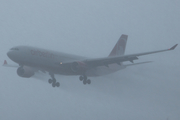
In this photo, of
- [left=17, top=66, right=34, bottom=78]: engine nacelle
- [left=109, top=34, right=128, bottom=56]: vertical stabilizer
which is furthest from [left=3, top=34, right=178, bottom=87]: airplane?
[left=109, top=34, right=128, bottom=56]: vertical stabilizer

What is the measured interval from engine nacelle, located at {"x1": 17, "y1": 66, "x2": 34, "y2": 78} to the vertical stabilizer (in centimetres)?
1515

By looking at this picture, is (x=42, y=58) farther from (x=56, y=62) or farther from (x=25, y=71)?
(x=25, y=71)

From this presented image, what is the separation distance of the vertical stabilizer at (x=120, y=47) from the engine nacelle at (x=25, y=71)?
49.7 feet

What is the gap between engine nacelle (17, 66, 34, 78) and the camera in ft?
116

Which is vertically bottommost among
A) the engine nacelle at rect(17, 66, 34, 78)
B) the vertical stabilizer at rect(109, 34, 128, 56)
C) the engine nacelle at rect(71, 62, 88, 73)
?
the engine nacelle at rect(17, 66, 34, 78)

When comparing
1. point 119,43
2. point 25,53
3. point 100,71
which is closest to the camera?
point 25,53

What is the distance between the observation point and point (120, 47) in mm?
45969

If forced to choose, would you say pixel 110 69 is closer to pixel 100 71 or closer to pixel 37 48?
pixel 100 71

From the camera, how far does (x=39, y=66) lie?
3434 centimetres

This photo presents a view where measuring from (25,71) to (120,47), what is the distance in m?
19.0

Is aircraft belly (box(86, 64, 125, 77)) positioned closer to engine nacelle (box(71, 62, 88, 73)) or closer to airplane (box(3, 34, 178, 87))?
airplane (box(3, 34, 178, 87))

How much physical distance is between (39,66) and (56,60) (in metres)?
2.63

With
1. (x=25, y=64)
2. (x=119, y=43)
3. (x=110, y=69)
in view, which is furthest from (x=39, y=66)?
(x=119, y=43)

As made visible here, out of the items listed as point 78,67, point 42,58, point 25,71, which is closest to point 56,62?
point 42,58
